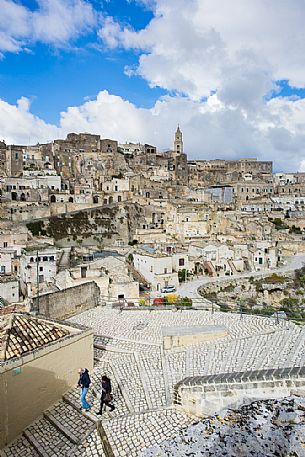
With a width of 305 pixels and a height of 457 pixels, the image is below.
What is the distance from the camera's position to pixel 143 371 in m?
8.94

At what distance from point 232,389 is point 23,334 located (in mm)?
4546

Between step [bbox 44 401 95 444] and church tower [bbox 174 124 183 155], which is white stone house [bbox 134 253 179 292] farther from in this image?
church tower [bbox 174 124 183 155]

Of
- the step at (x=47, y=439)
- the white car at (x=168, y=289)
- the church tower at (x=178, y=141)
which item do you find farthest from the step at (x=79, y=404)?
the church tower at (x=178, y=141)

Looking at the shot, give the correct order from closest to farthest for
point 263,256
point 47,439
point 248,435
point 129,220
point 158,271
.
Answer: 1. point 248,435
2. point 47,439
3. point 158,271
4. point 263,256
5. point 129,220

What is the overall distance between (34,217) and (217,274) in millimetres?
24474

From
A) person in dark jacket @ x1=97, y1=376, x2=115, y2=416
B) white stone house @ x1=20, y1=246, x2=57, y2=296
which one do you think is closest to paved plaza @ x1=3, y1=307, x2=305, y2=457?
person in dark jacket @ x1=97, y1=376, x2=115, y2=416

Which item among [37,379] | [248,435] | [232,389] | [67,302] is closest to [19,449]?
[37,379]

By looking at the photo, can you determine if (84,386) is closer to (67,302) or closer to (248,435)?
(248,435)

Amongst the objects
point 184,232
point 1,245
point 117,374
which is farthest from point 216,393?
point 184,232

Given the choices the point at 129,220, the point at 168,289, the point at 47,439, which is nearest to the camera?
the point at 47,439

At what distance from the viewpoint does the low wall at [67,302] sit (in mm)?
12992

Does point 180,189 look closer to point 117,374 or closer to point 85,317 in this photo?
point 85,317

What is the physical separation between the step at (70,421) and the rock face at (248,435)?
3.49 m

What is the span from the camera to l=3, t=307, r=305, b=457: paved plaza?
21.5 feet
